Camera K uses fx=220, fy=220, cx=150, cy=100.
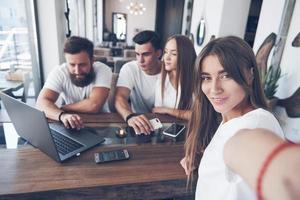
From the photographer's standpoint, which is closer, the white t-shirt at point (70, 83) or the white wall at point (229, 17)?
the white t-shirt at point (70, 83)

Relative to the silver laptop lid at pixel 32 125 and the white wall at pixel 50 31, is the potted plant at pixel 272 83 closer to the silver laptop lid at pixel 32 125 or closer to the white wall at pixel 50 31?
the silver laptop lid at pixel 32 125

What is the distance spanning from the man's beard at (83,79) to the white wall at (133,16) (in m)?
7.20

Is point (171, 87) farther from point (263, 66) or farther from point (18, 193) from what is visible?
point (263, 66)

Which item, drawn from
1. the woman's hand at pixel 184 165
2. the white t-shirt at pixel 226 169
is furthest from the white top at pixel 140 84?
the white t-shirt at pixel 226 169

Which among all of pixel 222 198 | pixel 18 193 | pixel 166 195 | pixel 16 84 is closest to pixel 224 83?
pixel 222 198

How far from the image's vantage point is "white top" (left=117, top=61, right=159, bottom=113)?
1798 millimetres

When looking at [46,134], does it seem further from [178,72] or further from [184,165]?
[178,72]

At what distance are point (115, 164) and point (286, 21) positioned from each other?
2.29 m

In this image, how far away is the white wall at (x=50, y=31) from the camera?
2.69 metres

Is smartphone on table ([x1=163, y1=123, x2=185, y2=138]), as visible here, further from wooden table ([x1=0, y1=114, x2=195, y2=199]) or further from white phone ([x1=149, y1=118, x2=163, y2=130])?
wooden table ([x1=0, y1=114, x2=195, y2=199])

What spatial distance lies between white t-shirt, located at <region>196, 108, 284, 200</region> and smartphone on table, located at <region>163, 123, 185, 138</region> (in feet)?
1.37

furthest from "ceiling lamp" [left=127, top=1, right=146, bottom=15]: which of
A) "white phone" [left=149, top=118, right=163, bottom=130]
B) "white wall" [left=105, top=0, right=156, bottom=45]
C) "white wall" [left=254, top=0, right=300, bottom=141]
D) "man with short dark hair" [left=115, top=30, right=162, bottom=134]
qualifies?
"white phone" [left=149, top=118, right=163, bottom=130]

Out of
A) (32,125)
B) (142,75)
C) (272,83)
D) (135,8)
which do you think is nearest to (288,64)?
(272,83)

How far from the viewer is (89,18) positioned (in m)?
7.91
